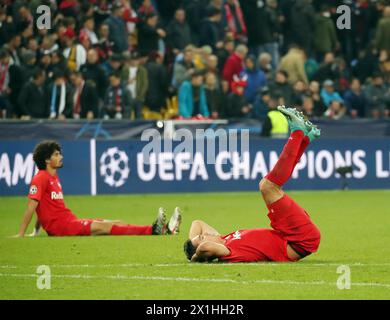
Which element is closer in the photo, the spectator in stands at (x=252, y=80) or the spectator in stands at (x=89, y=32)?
the spectator in stands at (x=89, y=32)

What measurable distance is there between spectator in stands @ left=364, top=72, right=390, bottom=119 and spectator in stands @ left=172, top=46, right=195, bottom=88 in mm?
4346

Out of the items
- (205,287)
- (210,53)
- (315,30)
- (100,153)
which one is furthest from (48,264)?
(315,30)

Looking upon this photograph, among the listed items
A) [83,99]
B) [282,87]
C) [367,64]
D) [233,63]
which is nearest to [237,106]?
[282,87]

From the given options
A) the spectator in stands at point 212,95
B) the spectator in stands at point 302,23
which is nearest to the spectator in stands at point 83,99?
the spectator in stands at point 212,95

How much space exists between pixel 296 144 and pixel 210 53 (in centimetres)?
1561

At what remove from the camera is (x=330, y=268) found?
1300cm

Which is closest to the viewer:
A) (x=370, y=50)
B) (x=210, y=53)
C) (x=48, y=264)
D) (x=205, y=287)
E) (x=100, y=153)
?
(x=205, y=287)

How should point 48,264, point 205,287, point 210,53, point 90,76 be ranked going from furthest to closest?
point 210,53 → point 90,76 → point 48,264 → point 205,287

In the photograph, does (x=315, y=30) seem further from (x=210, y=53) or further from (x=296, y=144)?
(x=296, y=144)

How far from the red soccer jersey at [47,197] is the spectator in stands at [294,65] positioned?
13089 mm

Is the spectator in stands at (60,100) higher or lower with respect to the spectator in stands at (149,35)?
lower

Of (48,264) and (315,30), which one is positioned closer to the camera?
(48,264)

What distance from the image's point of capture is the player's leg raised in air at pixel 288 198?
12797 mm

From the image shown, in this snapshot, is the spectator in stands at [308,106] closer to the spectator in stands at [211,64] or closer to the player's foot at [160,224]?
the spectator in stands at [211,64]
